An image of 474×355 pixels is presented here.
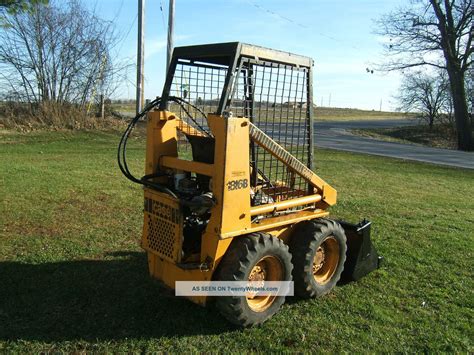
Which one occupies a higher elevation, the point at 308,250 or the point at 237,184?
the point at 237,184

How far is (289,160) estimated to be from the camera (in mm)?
3838

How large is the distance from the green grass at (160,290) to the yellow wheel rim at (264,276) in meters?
0.16

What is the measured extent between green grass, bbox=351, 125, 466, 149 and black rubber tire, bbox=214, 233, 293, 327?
79.6 feet

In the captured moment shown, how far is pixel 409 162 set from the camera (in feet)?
48.9

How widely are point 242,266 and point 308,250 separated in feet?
2.62

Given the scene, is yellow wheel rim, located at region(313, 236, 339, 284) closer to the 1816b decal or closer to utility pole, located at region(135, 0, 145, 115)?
the 1816b decal

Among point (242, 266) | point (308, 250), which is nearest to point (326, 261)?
point (308, 250)

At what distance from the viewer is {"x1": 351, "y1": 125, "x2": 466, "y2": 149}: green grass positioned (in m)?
26.9

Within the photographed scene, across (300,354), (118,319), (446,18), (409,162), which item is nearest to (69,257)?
(118,319)

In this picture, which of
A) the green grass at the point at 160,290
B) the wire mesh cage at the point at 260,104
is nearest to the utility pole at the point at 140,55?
the green grass at the point at 160,290

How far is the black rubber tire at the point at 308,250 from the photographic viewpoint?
13.0 feet

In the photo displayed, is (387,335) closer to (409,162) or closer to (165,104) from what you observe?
(165,104)

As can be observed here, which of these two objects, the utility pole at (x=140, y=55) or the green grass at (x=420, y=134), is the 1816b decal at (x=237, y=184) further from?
the green grass at (x=420, y=134)

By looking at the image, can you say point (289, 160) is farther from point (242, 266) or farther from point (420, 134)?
point (420, 134)
